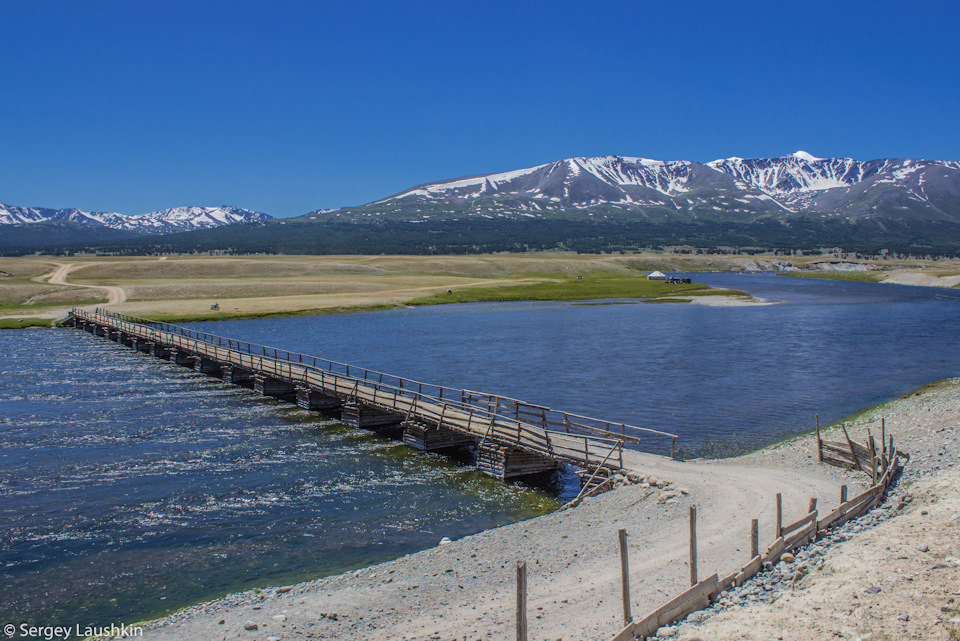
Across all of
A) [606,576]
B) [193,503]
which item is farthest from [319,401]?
[606,576]

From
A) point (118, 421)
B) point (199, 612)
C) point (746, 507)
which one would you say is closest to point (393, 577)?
point (199, 612)

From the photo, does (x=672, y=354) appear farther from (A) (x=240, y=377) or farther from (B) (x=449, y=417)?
(A) (x=240, y=377)

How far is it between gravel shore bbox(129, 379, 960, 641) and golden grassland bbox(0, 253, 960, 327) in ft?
263

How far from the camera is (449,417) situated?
108ft

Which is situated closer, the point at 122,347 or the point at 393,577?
the point at 393,577

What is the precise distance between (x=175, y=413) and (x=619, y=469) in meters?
26.4

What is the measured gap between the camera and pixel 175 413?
3972 cm

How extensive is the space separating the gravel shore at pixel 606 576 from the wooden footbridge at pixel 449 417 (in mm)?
4451

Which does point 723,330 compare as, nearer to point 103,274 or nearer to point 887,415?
point 887,415

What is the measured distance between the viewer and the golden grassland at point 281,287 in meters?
101

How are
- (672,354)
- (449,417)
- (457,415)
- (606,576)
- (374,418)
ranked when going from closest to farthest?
(606,576) < (449,417) < (457,415) < (374,418) < (672,354)

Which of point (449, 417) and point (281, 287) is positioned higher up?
point (281, 287)

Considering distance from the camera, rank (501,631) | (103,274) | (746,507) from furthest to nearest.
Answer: (103,274) < (746,507) < (501,631)

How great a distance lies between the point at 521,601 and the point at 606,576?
569 centimetres
